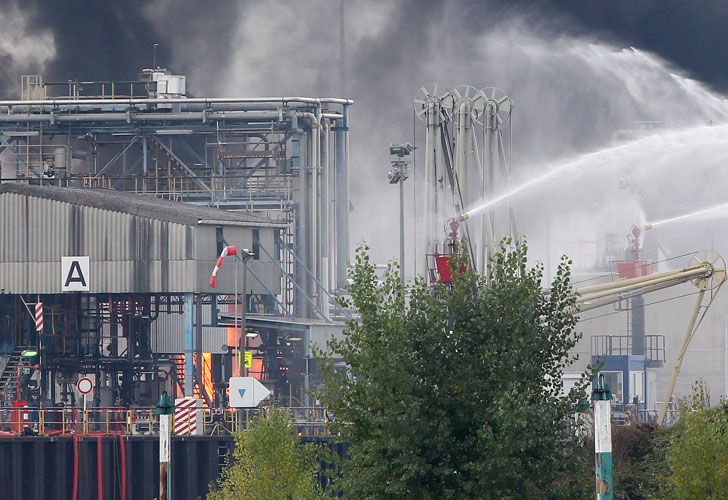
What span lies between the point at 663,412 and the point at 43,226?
3561cm

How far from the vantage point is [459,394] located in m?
38.7

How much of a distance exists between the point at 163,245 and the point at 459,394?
5346cm

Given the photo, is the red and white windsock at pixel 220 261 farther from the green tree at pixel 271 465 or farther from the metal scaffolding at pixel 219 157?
the green tree at pixel 271 465

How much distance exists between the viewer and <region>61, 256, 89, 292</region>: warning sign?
90062mm

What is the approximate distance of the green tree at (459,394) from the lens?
37.7 meters

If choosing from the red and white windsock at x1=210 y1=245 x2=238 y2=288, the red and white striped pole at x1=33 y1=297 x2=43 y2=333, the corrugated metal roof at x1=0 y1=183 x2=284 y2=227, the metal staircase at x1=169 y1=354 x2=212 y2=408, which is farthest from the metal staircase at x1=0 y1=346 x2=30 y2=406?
the red and white windsock at x1=210 y1=245 x2=238 y2=288

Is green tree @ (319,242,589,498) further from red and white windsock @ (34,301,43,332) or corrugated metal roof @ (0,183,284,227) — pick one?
corrugated metal roof @ (0,183,284,227)

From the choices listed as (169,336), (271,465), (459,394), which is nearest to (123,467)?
(169,336)

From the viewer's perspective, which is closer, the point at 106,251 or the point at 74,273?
the point at 74,273

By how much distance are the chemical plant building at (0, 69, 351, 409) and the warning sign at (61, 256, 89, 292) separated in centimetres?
7

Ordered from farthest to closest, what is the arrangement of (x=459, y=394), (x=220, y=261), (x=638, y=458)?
(x=220, y=261) < (x=638, y=458) < (x=459, y=394)

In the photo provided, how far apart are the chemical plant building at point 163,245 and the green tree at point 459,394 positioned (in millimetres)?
37181

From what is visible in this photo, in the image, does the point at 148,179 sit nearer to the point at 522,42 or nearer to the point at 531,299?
the point at 522,42

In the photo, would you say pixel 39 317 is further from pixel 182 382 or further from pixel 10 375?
pixel 182 382
